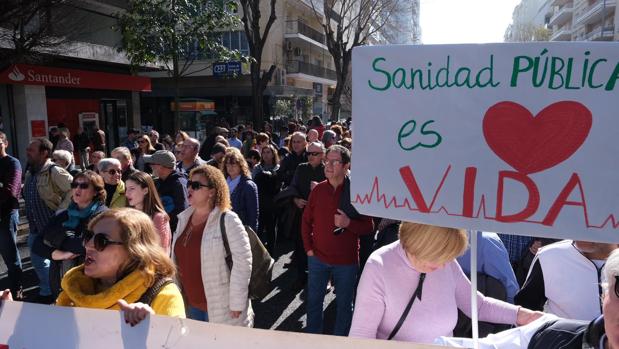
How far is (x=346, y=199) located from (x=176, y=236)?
1375 mm

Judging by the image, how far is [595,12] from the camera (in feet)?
151

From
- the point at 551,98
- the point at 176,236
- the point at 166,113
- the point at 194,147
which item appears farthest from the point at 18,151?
the point at 166,113

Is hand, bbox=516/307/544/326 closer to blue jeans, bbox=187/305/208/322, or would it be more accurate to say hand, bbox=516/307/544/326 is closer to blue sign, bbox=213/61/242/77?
blue jeans, bbox=187/305/208/322

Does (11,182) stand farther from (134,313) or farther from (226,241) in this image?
(134,313)

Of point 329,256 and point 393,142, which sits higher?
point 393,142

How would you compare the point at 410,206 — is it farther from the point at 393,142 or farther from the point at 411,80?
the point at 411,80

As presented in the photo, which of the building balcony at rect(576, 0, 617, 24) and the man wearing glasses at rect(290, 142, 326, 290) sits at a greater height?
the building balcony at rect(576, 0, 617, 24)

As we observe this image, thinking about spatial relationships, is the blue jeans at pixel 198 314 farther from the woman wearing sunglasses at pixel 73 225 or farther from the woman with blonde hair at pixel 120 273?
the woman with blonde hair at pixel 120 273

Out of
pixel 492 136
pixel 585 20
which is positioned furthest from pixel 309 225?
pixel 585 20

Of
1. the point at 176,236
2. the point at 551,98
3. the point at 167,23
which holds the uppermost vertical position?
Answer: the point at 167,23

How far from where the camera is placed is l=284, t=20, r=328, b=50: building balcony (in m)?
34.1

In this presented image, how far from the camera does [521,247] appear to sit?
341cm

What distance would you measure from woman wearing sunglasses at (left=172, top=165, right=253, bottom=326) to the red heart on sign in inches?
75.1

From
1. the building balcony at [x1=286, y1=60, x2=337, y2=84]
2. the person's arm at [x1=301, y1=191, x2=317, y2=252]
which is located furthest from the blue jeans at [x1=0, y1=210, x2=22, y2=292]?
the building balcony at [x1=286, y1=60, x2=337, y2=84]
